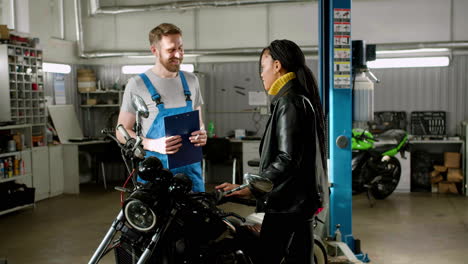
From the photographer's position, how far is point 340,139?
395cm

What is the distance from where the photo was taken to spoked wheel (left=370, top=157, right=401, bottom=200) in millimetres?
6742

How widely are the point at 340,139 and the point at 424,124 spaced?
4.36m

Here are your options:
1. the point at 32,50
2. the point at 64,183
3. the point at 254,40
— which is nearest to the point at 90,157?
the point at 64,183

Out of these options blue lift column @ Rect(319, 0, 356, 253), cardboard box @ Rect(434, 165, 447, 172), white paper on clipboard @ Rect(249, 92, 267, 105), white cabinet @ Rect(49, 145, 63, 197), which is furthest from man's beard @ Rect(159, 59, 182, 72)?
cardboard box @ Rect(434, 165, 447, 172)

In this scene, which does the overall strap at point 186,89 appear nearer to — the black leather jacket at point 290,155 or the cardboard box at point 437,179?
the black leather jacket at point 290,155

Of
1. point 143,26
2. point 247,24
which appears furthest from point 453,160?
point 143,26

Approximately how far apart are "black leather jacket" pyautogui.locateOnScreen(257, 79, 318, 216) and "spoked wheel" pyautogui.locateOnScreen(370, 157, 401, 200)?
16.4 feet

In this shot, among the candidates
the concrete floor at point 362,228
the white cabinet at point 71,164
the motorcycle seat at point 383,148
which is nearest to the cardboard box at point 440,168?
the concrete floor at point 362,228

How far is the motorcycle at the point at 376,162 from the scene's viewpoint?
6.37m

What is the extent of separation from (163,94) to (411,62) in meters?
6.34

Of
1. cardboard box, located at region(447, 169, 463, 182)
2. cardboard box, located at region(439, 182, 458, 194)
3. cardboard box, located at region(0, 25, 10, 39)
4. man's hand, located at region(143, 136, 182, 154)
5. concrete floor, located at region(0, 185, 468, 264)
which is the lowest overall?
concrete floor, located at region(0, 185, 468, 264)

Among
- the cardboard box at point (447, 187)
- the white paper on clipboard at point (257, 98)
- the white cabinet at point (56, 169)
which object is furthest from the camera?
Answer: the white paper on clipboard at point (257, 98)

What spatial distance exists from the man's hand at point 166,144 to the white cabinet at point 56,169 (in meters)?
5.52

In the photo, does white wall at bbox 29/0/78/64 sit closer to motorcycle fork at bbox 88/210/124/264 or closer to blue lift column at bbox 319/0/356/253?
blue lift column at bbox 319/0/356/253
